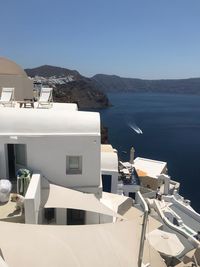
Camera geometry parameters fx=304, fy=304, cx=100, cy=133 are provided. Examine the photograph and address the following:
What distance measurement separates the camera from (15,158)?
16.4 meters

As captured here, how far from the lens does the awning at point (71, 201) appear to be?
522 inches

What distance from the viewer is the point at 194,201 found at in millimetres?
45156

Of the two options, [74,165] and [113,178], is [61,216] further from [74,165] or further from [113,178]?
[113,178]

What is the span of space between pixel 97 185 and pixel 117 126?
322 ft

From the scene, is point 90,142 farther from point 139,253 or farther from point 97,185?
point 139,253

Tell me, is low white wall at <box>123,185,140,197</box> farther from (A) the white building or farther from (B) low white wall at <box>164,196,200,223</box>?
(A) the white building

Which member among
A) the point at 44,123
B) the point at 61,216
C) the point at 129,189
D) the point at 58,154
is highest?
the point at 44,123

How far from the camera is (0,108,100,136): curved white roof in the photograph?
1558 centimetres

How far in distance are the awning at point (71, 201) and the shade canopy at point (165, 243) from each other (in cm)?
221

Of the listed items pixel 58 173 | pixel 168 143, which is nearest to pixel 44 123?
pixel 58 173

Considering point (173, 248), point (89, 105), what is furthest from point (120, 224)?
point (89, 105)

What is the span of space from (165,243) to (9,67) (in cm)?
2418

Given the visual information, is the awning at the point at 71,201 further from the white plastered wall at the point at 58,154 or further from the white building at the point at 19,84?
the white building at the point at 19,84

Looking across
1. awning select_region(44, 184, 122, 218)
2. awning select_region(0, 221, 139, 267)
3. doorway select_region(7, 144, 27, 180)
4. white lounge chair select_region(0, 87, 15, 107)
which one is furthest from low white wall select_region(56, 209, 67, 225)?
white lounge chair select_region(0, 87, 15, 107)
